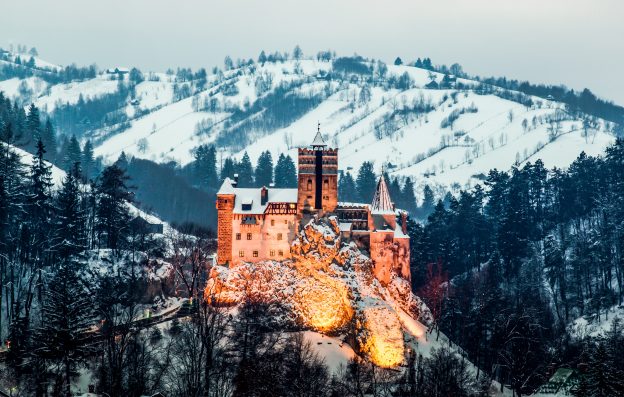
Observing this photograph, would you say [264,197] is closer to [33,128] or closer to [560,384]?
[560,384]

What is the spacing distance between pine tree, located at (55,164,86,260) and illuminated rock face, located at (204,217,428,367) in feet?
51.5

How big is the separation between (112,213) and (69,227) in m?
6.78

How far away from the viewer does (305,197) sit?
86.7 m

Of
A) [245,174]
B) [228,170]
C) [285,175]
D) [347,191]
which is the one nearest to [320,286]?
[285,175]

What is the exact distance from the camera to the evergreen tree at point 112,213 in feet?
299

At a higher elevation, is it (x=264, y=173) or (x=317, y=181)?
(x=264, y=173)

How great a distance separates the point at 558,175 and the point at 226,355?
64.9 meters

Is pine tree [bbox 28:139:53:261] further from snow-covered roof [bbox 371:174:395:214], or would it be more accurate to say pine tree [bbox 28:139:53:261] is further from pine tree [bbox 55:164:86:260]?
snow-covered roof [bbox 371:174:395:214]

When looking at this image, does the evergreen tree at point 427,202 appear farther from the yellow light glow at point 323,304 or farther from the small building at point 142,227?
the yellow light glow at point 323,304

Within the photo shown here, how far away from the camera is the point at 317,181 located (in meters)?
87.6

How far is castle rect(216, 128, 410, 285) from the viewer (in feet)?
281

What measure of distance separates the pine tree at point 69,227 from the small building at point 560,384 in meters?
51.5

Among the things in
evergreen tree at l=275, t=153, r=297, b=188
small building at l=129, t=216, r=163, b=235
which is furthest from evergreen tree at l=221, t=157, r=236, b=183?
small building at l=129, t=216, r=163, b=235

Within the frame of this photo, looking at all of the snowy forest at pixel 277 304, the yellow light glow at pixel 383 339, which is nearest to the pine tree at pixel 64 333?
the snowy forest at pixel 277 304
